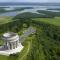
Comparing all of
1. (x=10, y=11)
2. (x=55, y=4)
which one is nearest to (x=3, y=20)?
(x=10, y=11)

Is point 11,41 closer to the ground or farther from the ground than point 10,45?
farther from the ground

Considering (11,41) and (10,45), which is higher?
(11,41)

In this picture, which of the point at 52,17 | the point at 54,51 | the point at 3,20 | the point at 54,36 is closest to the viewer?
the point at 54,51

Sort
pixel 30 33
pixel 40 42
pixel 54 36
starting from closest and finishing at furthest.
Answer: pixel 40 42 → pixel 30 33 → pixel 54 36

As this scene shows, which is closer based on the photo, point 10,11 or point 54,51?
point 54,51

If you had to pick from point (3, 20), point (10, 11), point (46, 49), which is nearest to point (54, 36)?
point (46, 49)

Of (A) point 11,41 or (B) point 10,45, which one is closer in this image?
(A) point 11,41

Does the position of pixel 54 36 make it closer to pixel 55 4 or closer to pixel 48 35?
pixel 48 35

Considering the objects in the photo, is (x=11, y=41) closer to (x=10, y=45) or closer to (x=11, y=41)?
(x=11, y=41)

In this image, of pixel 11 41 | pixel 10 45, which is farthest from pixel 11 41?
pixel 10 45
